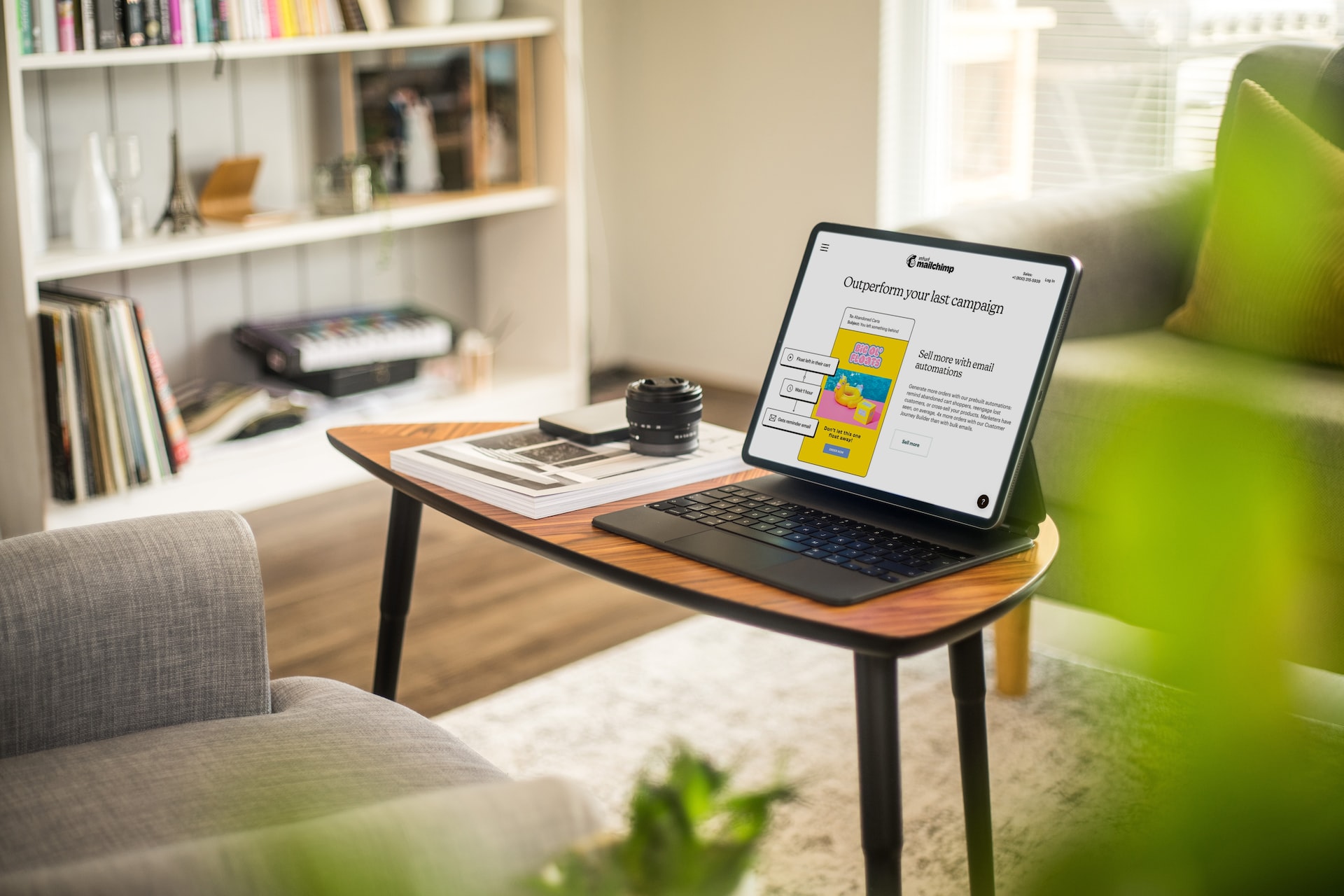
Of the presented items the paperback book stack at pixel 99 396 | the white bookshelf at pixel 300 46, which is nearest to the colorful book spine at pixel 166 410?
the paperback book stack at pixel 99 396

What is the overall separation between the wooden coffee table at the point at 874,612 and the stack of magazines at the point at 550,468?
0.04 ft

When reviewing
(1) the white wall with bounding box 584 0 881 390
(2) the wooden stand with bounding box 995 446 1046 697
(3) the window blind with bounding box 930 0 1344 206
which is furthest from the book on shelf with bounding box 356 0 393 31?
(2) the wooden stand with bounding box 995 446 1046 697

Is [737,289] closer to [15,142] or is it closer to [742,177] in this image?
[742,177]

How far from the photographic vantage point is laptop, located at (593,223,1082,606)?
3.66 feet

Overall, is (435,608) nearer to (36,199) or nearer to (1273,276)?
(36,199)

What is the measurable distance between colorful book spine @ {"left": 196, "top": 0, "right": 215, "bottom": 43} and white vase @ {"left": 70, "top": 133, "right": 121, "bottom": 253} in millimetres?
286

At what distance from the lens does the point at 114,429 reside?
251 centimetres

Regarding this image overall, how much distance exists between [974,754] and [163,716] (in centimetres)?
74

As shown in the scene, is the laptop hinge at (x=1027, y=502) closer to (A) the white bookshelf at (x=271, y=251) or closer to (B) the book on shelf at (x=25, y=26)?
(A) the white bookshelf at (x=271, y=251)

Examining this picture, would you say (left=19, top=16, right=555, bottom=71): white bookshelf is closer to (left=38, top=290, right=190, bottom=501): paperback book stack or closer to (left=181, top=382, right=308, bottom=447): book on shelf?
(left=38, top=290, right=190, bottom=501): paperback book stack

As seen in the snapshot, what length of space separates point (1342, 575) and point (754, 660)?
2.94 ft

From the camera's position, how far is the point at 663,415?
52.2 inches

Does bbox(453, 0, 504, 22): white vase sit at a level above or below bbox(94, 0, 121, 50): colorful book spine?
above

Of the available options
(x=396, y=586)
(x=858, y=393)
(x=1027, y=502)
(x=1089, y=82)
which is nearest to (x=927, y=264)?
(x=858, y=393)
